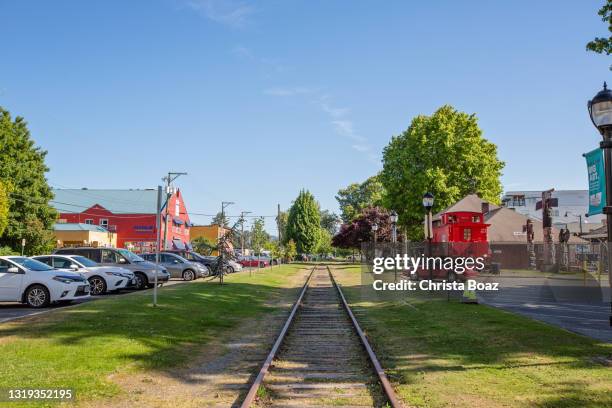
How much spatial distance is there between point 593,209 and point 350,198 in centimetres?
11494

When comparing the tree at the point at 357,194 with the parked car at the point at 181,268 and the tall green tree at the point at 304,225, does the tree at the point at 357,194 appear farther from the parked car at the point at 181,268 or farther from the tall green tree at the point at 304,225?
the parked car at the point at 181,268

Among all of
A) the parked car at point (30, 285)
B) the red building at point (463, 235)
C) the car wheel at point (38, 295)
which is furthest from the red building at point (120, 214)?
the car wheel at point (38, 295)

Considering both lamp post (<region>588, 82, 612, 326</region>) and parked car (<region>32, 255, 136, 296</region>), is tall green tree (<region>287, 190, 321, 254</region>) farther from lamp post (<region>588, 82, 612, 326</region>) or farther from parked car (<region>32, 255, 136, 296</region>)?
lamp post (<region>588, 82, 612, 326</region>)

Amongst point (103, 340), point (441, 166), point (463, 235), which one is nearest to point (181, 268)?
point (463, 235)

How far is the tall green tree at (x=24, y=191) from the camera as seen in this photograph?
169 feet

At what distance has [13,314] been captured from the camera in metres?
14.8

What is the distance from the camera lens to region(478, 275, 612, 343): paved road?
13109mm

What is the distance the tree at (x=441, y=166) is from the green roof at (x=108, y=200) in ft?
132

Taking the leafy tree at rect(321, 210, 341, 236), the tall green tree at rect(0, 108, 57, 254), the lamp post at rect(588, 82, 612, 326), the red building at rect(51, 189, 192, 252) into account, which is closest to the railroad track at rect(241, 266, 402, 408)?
the lamp post at rect(588, 82, 612, 326)

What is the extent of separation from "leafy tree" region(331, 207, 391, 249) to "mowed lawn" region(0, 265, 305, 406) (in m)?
51.5

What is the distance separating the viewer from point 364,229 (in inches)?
2783

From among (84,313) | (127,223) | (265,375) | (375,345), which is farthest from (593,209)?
(127,223)

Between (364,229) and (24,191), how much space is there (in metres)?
39.2

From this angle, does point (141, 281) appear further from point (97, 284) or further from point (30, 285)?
point (30, 285)
